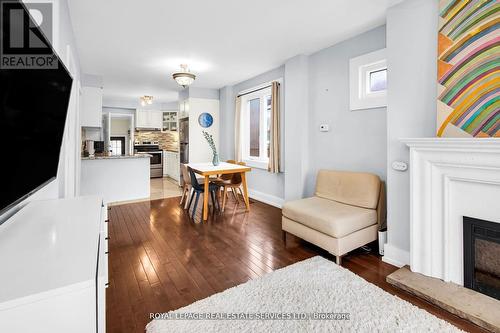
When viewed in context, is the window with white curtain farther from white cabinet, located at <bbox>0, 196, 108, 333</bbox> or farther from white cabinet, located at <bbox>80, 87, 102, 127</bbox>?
white cabinet, located at <bbox>0, 196, 108, 333</bbox>

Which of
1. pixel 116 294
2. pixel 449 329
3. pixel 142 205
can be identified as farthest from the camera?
pixel 142 205

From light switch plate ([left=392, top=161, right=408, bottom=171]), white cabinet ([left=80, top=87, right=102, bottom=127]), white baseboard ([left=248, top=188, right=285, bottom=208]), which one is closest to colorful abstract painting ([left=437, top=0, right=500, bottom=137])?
light switch plate ([left=392, top=161, right=408, bottom=171])

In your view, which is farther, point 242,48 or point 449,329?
point 242,48

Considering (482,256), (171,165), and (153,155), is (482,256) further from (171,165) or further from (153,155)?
(153,155)

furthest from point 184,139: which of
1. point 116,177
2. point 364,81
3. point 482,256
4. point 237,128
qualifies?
point 482,256

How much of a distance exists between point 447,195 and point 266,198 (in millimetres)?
3262

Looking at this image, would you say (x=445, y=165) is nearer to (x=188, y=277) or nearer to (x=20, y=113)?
(x=188, y=277)

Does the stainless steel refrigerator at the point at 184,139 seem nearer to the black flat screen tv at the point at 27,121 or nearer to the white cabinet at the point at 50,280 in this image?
the black flat screen tv at the point at 27,121

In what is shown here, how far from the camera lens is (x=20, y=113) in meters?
1.00

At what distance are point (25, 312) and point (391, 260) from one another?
9.15ft

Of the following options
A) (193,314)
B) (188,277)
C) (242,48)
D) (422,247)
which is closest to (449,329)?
(422,247)

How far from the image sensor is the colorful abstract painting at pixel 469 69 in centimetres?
184
